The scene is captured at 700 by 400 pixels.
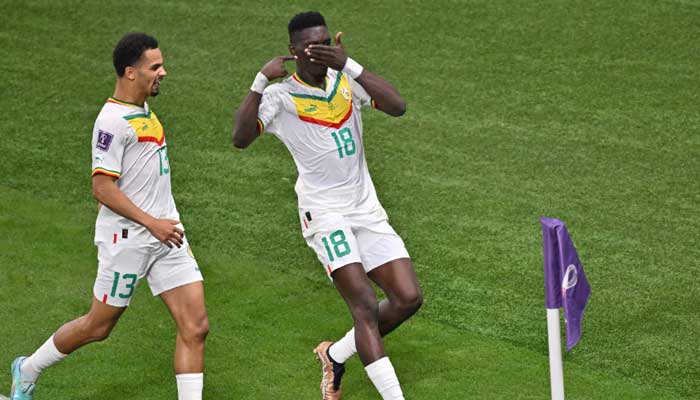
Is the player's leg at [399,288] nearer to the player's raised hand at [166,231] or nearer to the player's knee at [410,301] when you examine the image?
the player's knee at [410,301]

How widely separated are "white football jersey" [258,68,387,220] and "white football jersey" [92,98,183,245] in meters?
0.73

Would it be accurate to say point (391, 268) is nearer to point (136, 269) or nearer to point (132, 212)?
point (136, 269)

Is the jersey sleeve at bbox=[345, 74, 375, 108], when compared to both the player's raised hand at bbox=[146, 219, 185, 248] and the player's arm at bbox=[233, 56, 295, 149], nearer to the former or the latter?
the player's arm at bbox=[233, 56, 295, 149]

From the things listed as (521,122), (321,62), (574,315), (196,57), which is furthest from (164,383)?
(196,57)

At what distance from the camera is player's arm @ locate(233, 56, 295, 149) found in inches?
316

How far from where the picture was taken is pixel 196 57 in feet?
49.3

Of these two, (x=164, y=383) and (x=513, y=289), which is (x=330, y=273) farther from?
(x=513, y=289)

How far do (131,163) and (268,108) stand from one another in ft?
3.23

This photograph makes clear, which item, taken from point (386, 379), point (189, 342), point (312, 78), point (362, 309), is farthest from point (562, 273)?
point (189, 342)

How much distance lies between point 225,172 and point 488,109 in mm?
2974

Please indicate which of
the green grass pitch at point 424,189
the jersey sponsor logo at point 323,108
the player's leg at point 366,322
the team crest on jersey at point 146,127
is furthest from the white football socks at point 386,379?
the team crest on jersey at point 146,127

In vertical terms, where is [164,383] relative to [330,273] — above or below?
below

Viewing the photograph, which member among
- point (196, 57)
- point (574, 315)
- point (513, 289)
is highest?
point (196, 57)

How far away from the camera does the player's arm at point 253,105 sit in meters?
8.03
